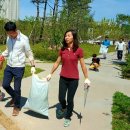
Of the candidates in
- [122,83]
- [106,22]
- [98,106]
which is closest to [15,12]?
[106,22]

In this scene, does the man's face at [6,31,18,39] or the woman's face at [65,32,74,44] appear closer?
the woman's face at [65,32,74,44]

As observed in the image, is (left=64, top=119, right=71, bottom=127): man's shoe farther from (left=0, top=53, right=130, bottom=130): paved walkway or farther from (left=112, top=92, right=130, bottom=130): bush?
(left=112, top=92, right=130, bottom=130): bush

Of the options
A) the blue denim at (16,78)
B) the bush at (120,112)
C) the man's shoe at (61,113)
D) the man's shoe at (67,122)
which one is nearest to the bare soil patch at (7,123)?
the blue denim at (16,78)

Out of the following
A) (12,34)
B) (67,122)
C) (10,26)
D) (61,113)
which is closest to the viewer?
(67,122)

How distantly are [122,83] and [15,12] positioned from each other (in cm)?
5865

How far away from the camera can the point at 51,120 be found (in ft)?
24.9

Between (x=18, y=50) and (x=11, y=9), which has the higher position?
(x=11, y=9)

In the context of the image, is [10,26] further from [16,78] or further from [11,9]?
[11,9]

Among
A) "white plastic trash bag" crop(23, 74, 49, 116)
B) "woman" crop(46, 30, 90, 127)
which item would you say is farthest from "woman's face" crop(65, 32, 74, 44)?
"white plastic trash bag" crop(23, 74, 49, 116)

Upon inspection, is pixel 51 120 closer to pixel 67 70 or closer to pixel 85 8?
pixel 67 70

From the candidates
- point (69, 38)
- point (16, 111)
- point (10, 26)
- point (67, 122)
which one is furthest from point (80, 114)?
point (10, 26)

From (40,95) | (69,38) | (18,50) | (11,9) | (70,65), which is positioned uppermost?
(11,9)

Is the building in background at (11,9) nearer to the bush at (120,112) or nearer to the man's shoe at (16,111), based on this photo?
the bush at (120,112)

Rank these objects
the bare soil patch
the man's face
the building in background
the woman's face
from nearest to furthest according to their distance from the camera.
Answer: the bare soil patch < the woman's face < the man's face < the building in background
